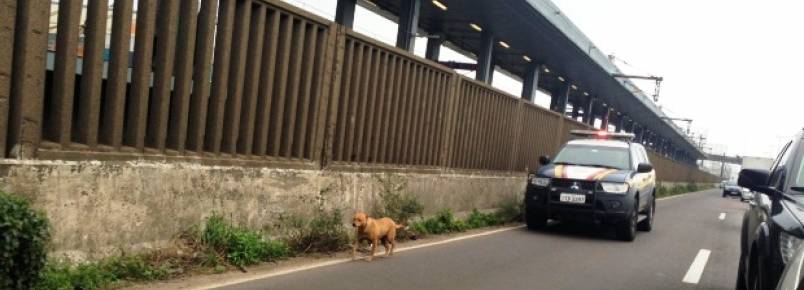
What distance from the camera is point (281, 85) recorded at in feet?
28.6

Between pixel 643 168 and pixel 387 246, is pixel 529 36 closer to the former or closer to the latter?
pixel 643 168

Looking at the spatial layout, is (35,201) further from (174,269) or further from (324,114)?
(324,114)

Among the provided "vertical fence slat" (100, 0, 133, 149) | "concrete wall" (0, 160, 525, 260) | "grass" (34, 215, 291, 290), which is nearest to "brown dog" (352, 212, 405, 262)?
"grass" (34, 215, 291, 290)

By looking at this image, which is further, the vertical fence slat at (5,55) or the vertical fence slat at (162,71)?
the vertical fence slat at (162,71)

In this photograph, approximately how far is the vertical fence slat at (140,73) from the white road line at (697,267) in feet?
20.5

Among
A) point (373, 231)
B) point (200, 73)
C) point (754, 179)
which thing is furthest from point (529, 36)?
point (754, 179)

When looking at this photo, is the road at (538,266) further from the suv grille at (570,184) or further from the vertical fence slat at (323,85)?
the vertical fence slat at (323,85)

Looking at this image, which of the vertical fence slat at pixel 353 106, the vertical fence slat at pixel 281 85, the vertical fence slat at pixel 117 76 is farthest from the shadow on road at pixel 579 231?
the vertical fence slat at pixel 117 76

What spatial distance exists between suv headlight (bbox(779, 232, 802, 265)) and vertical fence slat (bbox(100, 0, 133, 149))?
5361 millimetres

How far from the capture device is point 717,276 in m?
8.76

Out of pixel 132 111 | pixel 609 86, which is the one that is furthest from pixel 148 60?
pixel 609 86

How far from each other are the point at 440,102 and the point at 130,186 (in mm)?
7633

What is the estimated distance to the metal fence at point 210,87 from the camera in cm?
559

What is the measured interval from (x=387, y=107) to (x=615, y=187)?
4106 mm
